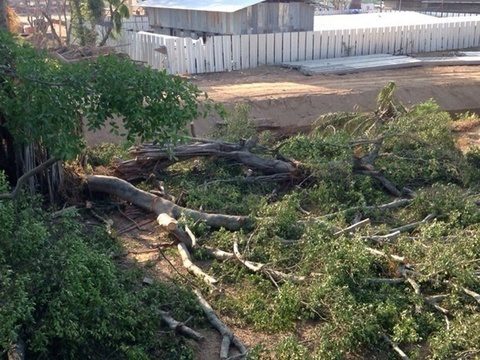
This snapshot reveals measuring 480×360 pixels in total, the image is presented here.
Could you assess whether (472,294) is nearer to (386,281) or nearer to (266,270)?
(386,281)

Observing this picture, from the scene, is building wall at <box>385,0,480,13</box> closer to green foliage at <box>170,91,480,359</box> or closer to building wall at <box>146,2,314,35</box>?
building wall at <box>146,2,314,35</box>

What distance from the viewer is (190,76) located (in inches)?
790

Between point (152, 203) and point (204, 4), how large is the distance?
627 inches

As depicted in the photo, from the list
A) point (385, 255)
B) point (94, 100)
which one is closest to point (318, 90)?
point (385, 255)

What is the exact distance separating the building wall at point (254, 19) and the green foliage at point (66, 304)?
17.4 metres

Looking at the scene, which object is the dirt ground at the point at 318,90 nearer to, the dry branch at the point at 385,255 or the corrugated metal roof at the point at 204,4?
the corrugated metal roof at the point at 204,4

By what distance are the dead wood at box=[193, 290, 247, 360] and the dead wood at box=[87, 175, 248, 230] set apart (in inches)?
74.4

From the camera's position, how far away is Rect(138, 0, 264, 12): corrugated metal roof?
73.3 ft

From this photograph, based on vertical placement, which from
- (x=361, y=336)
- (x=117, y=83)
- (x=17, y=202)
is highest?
(x=117, y=83)

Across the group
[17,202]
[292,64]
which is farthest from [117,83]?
[292,64]

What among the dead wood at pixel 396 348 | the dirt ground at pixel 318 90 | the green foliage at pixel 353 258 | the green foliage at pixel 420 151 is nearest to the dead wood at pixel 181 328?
the green foliage at pixel 353 258

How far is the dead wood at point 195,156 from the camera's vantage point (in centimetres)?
1063

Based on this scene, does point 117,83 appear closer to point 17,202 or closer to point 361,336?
point 17,202

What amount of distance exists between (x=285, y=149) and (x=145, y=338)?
19.3 feet
